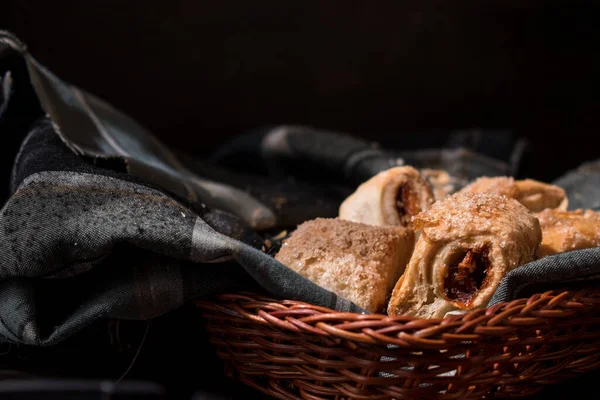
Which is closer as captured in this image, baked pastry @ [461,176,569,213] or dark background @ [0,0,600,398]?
baked pastry @ [461,176,569,213]

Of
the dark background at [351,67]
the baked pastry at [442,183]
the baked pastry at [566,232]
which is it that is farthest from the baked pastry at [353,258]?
the dark background at [351,67]

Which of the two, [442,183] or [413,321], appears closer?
[413,321]

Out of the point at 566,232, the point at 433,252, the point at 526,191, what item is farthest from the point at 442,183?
the point at 433,252

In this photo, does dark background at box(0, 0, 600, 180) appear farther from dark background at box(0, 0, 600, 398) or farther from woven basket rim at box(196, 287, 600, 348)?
woven basket rim at box(196, 287, 600, 348)

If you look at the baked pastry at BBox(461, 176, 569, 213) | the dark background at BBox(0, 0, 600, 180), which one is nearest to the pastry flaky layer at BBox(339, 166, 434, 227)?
the baked pastry at BBox(461, 176, 569, 213)

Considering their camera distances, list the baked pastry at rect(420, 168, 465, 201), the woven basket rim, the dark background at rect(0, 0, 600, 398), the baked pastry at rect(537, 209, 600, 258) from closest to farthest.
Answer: the woven basket rim < the baked pastry at rect(537, 209, 600, 258) < the baked pastry at rect(420, 168, 465, 201) < the dark background at rect(0, 0, 600, 398)

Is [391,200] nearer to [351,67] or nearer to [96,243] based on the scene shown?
[96,243]

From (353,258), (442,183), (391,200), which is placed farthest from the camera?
(442,183)

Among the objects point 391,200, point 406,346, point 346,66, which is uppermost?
point 346,66
